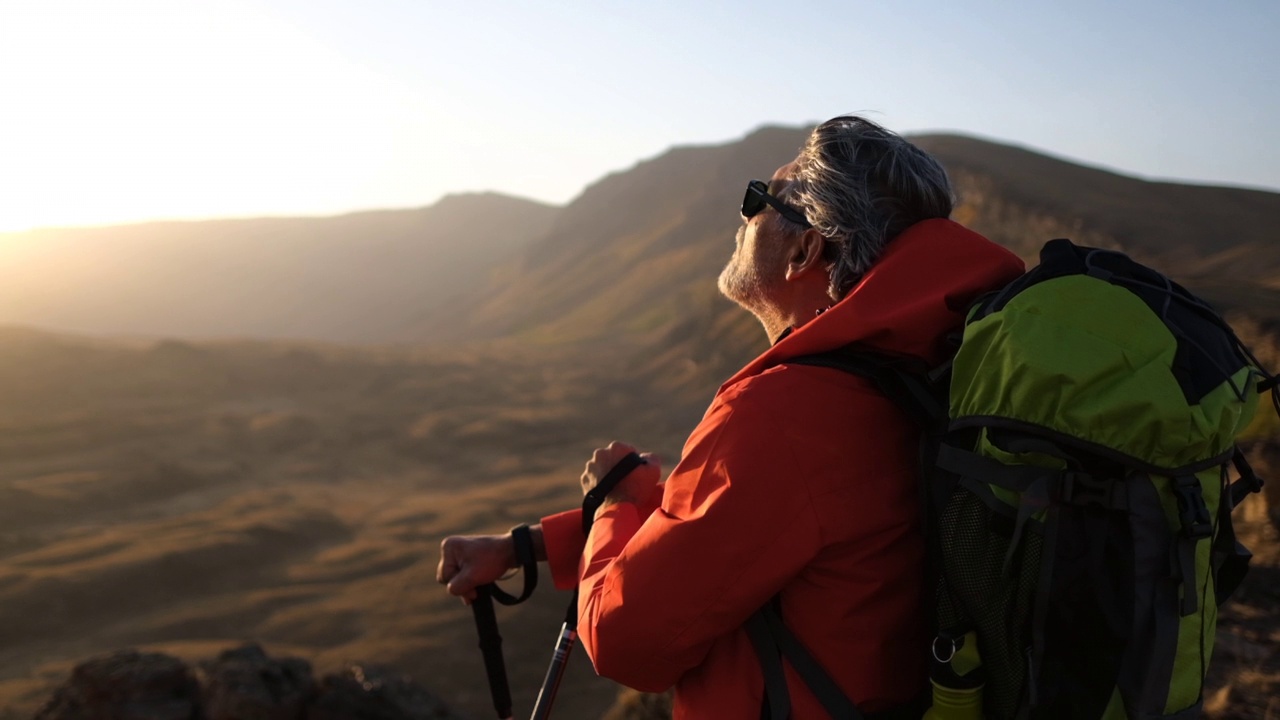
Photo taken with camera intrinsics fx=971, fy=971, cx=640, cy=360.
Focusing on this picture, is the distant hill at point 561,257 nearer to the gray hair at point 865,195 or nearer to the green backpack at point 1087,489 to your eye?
the gray hair at point 865,195

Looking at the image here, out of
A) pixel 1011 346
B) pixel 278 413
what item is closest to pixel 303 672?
pixel 1011 346

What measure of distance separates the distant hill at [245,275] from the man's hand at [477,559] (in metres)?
74.4

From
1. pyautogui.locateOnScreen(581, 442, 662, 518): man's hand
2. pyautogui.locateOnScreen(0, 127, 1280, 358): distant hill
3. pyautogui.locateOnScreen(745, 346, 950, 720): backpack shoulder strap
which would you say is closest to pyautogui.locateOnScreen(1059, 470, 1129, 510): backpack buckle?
pyautogui.locateOnScreen(745, 346, 950, 720): backpack shoulder strap

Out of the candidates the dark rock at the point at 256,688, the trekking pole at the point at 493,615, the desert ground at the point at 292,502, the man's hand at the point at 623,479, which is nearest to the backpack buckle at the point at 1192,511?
the man's hand at the point at 623,479

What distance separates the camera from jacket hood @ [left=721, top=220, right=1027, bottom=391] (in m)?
1.64

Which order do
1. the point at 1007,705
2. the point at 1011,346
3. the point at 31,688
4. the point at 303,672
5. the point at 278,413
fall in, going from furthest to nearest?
the point at 278,413 → the point at 31,688 → the point at 303,672 → the point at 1007,705 → the point at 1011,346

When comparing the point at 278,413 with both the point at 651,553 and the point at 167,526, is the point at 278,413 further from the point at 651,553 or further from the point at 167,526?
the point at 651,553

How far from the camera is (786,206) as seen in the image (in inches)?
75.0

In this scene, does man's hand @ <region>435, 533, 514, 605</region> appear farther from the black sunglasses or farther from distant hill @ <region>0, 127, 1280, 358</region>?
distant hill @ <region>0, 127, 1280, 358</region>

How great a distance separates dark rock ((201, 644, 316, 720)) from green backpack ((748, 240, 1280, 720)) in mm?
3795

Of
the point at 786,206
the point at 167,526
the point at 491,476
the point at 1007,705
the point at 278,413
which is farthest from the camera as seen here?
the point at 278,413

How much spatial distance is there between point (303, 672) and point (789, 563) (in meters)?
4.00

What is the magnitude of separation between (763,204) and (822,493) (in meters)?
0.67

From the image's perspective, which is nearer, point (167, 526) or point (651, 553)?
point (651, 553)
